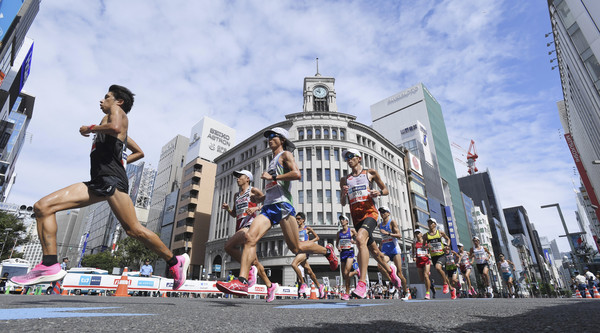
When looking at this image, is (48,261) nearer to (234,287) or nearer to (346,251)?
(234,287)

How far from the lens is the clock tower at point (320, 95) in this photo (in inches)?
2406

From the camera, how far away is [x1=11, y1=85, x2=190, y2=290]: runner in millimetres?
3125

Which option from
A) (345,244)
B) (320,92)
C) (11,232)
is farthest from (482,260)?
(320,92)

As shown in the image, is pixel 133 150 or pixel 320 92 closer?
pixel 133 150

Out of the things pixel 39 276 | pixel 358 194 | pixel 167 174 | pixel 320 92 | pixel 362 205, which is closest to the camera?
pixel 39 276

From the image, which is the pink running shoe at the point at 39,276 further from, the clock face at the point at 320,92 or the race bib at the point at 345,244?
the clock face at the point at 320,92

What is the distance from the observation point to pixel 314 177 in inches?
1679

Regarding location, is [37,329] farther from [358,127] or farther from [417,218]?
[417,218]

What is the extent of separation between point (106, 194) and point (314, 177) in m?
39.5

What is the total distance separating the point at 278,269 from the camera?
39.8 meters

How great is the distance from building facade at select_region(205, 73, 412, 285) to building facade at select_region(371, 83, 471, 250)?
11224 mm

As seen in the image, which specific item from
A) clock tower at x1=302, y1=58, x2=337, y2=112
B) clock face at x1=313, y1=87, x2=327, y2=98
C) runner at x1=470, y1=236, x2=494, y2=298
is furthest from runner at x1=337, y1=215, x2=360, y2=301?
clock face at x1=313, y1=87, x2=327, y2=98

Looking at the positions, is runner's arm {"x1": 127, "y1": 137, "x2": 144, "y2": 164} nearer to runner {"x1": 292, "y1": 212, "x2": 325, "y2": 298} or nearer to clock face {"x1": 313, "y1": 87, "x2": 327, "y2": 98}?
runner {"x1": 292, "y1": 212, "x2": 325, "y2": 298}

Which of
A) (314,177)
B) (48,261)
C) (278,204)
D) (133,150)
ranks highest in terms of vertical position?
(314,177)
